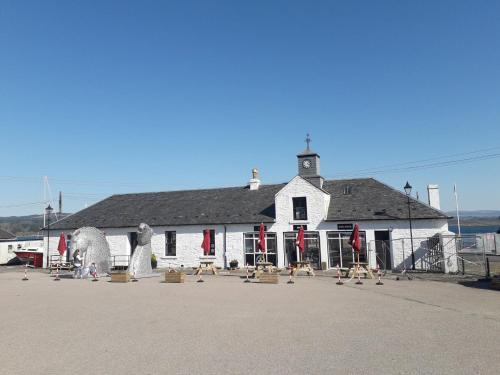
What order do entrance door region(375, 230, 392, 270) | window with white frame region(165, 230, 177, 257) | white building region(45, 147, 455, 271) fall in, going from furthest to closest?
1. window with white frame region(165, 230, 177, 257)
2. entrance door region(375, 230, 392, 270)
3. white building region(45, 147, 455, 271)

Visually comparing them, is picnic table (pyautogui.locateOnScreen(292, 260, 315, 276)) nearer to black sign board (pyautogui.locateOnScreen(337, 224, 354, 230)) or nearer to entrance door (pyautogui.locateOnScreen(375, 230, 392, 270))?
black sign board (pyautogui.locateOnScreen(337, 224, 354, 230))

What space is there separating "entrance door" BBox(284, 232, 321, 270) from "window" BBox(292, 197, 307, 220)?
1.15m

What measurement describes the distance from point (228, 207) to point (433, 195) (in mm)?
14631

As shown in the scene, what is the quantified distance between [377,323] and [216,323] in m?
4.09

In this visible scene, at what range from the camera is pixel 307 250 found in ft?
86.5

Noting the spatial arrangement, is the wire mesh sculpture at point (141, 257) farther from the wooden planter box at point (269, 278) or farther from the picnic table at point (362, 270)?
the picnic table at point (362, 270)

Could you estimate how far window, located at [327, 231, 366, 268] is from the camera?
25172 millimetres

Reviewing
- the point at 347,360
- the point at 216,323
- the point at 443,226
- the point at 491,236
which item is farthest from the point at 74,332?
the point at 491,236

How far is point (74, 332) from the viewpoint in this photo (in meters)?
9.38

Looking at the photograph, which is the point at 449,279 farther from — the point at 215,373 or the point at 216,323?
the point at 215,373

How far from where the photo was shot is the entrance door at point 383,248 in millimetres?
24469

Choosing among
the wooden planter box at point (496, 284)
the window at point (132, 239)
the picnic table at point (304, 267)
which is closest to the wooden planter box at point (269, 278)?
the picnic table at point (304, 267)

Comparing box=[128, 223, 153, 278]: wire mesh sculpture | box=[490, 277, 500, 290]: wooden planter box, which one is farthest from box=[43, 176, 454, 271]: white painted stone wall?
box=[490, 277, 500, 290]: wooden planter box

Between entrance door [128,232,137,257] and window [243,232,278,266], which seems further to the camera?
entrance door [128,232,137,257]
